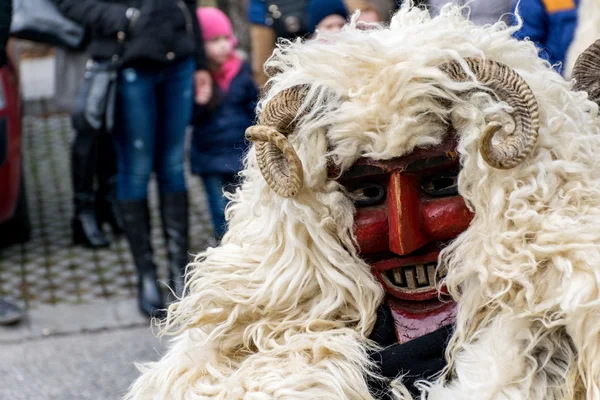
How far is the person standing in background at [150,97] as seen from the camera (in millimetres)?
5012

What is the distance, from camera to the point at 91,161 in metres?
6.39

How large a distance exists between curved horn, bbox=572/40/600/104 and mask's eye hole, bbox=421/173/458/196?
0.41m

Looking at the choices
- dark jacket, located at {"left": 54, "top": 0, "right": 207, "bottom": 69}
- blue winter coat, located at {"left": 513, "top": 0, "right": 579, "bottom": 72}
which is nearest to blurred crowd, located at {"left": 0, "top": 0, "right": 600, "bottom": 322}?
dark jacket, located at {"left": 54, "top": 0, "right": 207, "bottom": 69}

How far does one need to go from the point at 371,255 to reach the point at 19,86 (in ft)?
14.6

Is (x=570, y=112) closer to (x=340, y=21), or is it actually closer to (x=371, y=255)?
(x=371, y=255)

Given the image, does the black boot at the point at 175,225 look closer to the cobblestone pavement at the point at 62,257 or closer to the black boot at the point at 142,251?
the black boot at the point at 142,251

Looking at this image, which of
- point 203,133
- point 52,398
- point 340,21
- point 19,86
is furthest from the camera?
point 19,86

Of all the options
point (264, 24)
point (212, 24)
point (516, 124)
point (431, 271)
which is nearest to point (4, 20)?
point (212, 24)

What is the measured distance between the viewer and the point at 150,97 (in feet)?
16.6

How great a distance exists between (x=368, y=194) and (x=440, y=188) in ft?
0.50

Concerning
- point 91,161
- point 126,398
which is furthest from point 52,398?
point 126,398

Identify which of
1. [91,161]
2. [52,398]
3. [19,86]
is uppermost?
[19,86]

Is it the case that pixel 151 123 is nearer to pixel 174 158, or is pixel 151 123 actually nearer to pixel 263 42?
pixel 174 158

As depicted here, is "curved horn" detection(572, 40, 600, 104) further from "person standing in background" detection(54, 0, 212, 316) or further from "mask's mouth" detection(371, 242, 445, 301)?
"person standing in background" detection(54, 0, 212, 316)
